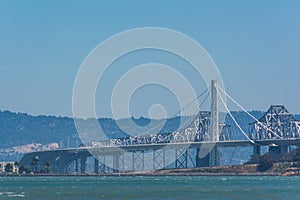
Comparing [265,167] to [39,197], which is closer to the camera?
[39,197]

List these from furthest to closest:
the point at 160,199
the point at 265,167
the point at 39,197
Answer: the point at 265,167
the point at 39,197
the point at 160,199

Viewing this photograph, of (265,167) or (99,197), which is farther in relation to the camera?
(265,167)

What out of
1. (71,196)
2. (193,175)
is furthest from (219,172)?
(71,196)

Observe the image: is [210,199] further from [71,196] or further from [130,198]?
[71,196]

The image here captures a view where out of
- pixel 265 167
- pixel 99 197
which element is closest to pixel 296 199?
pixel 99 197

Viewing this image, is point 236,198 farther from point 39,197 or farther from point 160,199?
point 39,197

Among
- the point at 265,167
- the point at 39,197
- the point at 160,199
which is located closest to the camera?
the point at 160,199

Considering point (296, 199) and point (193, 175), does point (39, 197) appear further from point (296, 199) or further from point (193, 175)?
point (193, 175)
